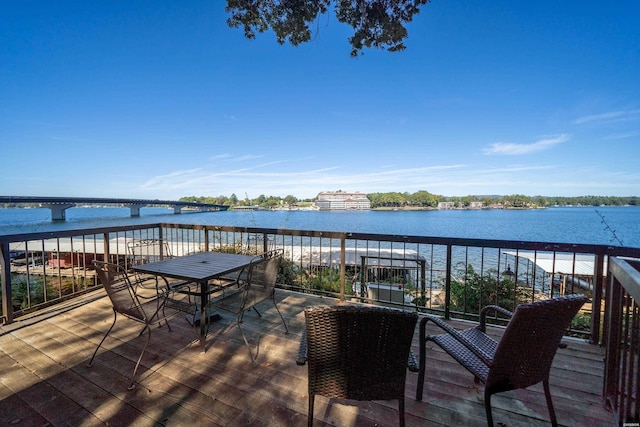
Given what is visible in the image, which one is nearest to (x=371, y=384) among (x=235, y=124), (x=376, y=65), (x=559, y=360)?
(x=559, y=360)

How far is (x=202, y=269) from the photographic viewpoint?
2670mm

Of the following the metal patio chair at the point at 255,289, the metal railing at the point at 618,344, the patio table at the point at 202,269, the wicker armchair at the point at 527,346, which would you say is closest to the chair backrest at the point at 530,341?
the wicker armchair at the point at 527,346

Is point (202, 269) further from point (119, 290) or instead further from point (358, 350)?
point (358, 350)

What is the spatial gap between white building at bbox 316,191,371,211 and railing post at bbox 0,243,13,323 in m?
16.0

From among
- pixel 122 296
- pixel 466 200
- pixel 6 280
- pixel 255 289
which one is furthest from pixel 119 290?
pixel 466 200

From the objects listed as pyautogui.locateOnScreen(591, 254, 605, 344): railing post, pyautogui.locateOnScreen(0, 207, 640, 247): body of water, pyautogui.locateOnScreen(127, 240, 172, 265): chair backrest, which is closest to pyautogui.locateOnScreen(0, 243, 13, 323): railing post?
pyautogui.locateOnScreen(127, 240, 172, 265): chair backrest

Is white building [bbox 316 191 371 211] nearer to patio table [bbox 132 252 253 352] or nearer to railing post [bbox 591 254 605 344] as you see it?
patio table [bbox 132 252 253 352]

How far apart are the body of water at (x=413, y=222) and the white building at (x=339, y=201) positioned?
1822 millimetres

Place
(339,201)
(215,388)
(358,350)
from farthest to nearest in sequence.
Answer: (339,201) < (215,388) < (358,350)

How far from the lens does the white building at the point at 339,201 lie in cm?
1955

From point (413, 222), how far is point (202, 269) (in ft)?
99.3

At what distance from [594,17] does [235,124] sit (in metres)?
17.2

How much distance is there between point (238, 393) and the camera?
1815mm

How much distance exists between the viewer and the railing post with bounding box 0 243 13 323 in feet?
9.16
